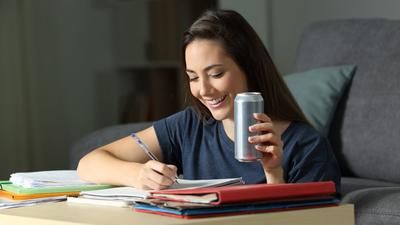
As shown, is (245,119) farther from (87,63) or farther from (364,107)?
(87,63)

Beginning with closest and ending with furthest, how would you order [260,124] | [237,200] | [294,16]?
[237,200], [260,124], [294,16]

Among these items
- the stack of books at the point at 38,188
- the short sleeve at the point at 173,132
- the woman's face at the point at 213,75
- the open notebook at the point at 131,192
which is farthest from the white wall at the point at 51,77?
the open notebook at the point at 131,192

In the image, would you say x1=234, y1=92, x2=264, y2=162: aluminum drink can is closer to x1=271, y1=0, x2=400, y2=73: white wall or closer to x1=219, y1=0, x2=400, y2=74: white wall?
x1=271, y1=0, x2=400, y2=73: white wall

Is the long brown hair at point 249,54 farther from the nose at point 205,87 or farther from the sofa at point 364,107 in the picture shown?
the sofa at point 364,107

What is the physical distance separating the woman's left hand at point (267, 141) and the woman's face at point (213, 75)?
8.4 inches

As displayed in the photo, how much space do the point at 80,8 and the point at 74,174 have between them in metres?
2.44

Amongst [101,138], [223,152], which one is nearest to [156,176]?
[223,152]

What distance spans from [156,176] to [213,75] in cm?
29

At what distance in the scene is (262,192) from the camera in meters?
1.34

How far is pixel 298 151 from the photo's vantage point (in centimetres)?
180

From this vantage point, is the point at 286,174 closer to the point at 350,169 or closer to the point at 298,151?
the point at 298,151

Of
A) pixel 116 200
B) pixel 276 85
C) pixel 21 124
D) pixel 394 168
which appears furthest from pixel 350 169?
pixel 21 124

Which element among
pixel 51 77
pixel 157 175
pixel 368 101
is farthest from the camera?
pixel 51 77

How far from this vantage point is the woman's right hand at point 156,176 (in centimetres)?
153
